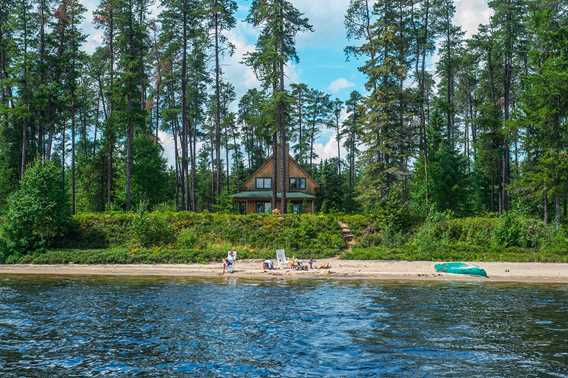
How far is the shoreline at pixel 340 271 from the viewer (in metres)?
24.7

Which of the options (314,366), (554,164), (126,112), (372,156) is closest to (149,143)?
(126,112)

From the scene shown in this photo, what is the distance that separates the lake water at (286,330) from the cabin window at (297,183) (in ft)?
109

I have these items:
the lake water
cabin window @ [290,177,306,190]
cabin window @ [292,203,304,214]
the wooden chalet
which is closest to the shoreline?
the lake water

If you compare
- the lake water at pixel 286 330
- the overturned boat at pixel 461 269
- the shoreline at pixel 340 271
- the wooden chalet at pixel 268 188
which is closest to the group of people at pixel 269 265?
the shoreline at pixel 340 271

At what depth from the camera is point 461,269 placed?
25.6m

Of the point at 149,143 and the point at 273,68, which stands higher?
the point at 273,68

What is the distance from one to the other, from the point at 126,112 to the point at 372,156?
1957 centimetres

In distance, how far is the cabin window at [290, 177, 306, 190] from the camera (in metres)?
56.2

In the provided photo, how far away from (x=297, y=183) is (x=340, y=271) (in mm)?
30364

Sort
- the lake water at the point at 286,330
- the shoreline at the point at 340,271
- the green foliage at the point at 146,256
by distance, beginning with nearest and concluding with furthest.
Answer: the lake water at the point at 286,330 < the shoreline at the point at 340,271 < the green foliage at the point at 146,256

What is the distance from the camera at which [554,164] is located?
33.5 meters

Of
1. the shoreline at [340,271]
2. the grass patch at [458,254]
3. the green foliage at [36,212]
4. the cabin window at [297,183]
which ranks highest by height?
the cabin window at [297,183]

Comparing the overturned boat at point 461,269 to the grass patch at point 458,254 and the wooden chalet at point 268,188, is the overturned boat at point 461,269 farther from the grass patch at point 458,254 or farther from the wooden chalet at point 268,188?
the wooden chalet at point 268,188

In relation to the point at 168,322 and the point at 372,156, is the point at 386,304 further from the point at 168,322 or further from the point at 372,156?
the point at 372,156
